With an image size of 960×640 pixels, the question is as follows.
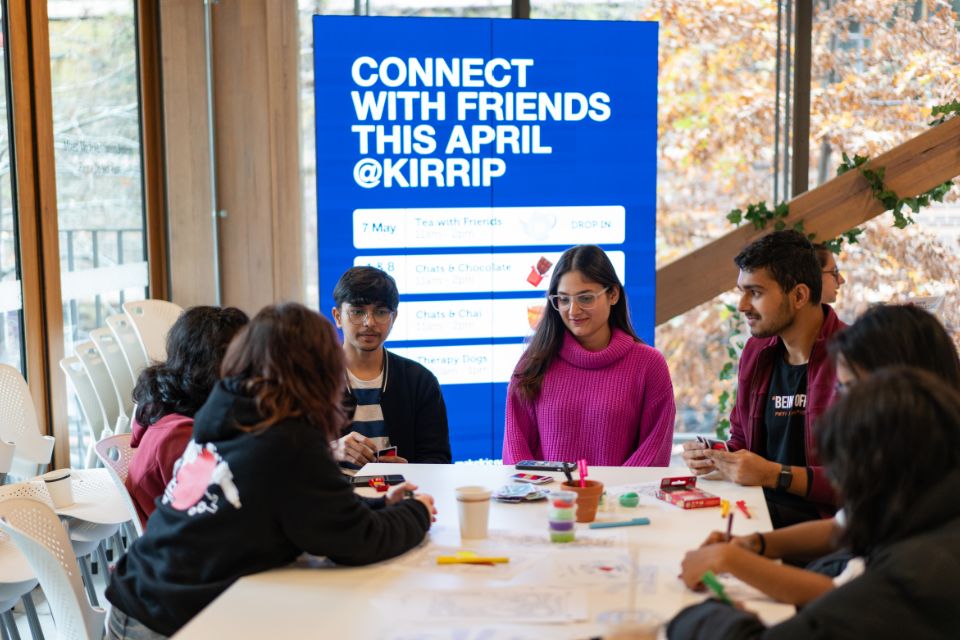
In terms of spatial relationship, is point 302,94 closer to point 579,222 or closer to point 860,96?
point 579,222

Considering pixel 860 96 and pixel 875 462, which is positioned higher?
pixel 860 96

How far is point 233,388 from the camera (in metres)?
2.06

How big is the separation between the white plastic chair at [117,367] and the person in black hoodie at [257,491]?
8.37 ft

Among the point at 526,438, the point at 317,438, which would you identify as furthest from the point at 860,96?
the point at 317,438

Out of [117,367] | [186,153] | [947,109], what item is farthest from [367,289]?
[947,109]

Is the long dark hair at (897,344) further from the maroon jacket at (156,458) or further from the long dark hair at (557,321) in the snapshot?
the maroon jacket at (156,458)

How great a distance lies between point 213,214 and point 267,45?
0.99m

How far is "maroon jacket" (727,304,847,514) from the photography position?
2971 millimetres

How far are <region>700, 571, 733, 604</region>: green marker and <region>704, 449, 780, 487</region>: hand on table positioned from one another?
85cm

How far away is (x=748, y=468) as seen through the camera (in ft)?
8.95

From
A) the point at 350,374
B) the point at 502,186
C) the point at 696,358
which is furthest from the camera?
the point at 696,358

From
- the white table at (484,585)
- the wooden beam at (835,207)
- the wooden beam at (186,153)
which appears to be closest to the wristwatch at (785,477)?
the white table at (484,585)

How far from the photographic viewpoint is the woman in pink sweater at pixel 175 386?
8.54 ft

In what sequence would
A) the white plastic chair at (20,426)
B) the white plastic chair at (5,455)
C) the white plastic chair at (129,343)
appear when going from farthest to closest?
the white plastic chair at (129,343) → the white plastic chair at (20,426) → the white plastic chair at (5,455)
